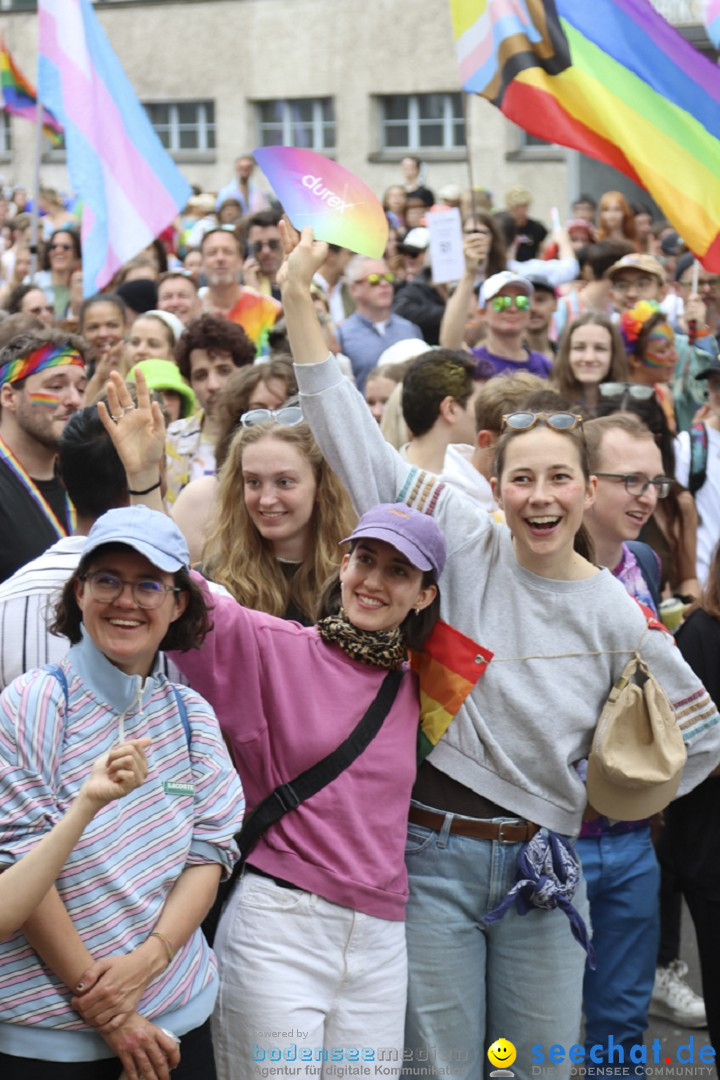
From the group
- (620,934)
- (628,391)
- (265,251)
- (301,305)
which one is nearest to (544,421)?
(301,305)

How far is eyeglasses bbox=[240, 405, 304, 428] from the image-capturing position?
12.5 ft

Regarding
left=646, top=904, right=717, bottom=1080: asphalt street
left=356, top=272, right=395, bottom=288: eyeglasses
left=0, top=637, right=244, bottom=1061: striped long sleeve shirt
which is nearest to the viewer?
left=0, top=637, right=244, bottom=1061: striped long sleeve shirt

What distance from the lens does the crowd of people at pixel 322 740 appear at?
8.90 feet

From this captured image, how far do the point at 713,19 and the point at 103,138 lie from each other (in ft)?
12.1

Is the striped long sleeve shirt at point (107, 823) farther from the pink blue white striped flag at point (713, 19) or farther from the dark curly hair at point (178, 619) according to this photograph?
the pink blue white striped flag at point (713, 19)

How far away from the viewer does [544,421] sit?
3.38 metres

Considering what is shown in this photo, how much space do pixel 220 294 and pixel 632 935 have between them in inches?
212

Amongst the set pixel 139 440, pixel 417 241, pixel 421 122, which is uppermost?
pixel 421 122

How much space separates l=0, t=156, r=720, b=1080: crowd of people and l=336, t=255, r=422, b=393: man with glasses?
4.02 metres

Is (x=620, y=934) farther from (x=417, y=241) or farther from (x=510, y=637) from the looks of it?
(x=417, y=241)

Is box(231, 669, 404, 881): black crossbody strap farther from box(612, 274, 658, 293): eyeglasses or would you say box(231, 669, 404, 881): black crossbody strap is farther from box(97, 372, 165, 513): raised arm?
box(612, 274, 658, 293): eyeglasses

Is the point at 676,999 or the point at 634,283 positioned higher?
the point at 634,283

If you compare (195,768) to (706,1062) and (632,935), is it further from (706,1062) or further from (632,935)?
(706,1062)

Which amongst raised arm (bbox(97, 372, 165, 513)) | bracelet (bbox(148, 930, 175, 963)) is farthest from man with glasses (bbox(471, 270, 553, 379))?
bracelet (bbox(148, 930, 175, 963))
